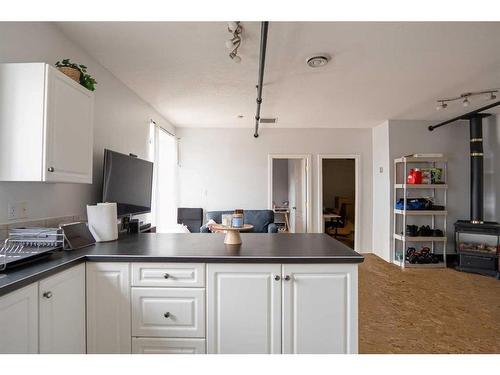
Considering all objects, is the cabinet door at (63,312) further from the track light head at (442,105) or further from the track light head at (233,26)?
the track light head at (442,105)

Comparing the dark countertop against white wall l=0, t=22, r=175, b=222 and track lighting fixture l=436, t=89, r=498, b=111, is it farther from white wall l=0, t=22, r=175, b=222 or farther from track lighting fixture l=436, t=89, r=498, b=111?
track lighting fixture l=436, t=89, r=498, b=111

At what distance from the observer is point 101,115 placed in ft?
8.48

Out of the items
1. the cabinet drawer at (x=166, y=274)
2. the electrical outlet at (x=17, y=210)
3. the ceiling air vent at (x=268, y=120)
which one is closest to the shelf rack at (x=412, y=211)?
the ceiling air vent at (x=268, y=120)

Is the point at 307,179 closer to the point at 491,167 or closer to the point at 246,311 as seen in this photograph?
the point at 491,167

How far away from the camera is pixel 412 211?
14.3 feet

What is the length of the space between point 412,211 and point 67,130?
4763mm

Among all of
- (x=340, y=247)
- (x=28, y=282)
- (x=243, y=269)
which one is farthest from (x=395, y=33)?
(x=28, y=282)

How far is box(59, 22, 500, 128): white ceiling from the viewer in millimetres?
2033

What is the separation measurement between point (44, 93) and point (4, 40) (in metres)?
0.49

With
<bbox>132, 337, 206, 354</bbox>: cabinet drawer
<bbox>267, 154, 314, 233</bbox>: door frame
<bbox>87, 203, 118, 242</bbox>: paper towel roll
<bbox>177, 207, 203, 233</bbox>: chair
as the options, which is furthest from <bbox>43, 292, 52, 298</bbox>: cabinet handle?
<bbox>267, 154, 314, 233</bbox>: door frame

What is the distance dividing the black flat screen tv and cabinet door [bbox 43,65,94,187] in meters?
0.52

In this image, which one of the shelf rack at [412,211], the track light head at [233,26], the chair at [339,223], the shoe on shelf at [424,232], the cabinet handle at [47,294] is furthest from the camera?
the chair at [339,223]

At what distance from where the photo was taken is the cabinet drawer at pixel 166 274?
1592mm

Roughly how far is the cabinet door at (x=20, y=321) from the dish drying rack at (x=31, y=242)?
10.3 inches
